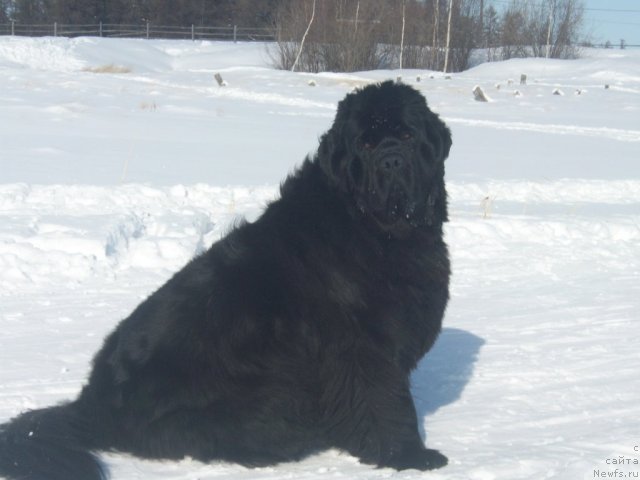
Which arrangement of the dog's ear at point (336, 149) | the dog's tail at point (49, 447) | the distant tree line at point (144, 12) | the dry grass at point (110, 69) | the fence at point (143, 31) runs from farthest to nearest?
the distant tree line at point (144, 12) → the fence at point (143, 31) → the dry grass at point (110, 69) → the dog's ear at point (336, 149) → the dog's tail at point (49, 447)

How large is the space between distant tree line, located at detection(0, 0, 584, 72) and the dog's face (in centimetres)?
4617

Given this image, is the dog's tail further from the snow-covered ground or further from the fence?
the fence

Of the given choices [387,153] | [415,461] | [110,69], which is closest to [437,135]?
[387,153]

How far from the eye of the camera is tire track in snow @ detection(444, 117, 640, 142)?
72.2ft

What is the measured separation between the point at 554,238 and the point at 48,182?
5919 millimetres

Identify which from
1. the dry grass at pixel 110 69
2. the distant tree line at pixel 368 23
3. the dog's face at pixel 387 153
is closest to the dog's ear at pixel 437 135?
the dog's face at pixel 387 153

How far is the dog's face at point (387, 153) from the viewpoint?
3.86m

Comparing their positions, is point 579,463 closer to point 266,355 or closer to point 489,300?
point 266,355

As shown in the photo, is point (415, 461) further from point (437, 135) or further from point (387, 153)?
point (437, 135)

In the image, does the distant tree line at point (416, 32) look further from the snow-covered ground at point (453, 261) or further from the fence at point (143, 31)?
the snow-covered ground at point (453, 261)

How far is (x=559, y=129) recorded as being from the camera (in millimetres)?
23297

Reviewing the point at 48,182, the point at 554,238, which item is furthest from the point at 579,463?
the point at 48,182

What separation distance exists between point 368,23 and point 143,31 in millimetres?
25475

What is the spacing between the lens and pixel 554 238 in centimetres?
907
